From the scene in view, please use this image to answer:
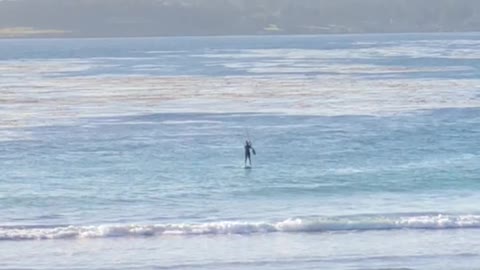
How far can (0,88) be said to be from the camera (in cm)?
8831

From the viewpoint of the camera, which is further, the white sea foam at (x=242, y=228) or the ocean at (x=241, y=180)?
the white sea foam at (x=242, y=228)

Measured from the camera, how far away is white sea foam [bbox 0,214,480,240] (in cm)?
3000

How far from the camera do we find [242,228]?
30.3 metres

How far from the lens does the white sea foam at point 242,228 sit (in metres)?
30.0

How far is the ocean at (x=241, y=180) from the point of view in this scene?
27.8 m

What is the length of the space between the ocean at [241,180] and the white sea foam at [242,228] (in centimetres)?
5

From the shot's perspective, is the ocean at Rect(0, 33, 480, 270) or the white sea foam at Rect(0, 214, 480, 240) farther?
the white sea foam at Rect(0, 214, 480, 240)

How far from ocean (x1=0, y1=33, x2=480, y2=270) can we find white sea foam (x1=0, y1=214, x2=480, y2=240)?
0.16 ft

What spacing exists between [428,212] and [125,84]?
57.8 m

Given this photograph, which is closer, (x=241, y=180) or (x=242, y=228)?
(x=242, y=228)

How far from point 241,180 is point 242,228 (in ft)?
30.1

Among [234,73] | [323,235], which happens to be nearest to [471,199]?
[323,235]

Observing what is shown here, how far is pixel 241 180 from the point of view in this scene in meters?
39.4

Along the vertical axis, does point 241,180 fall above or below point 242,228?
above
